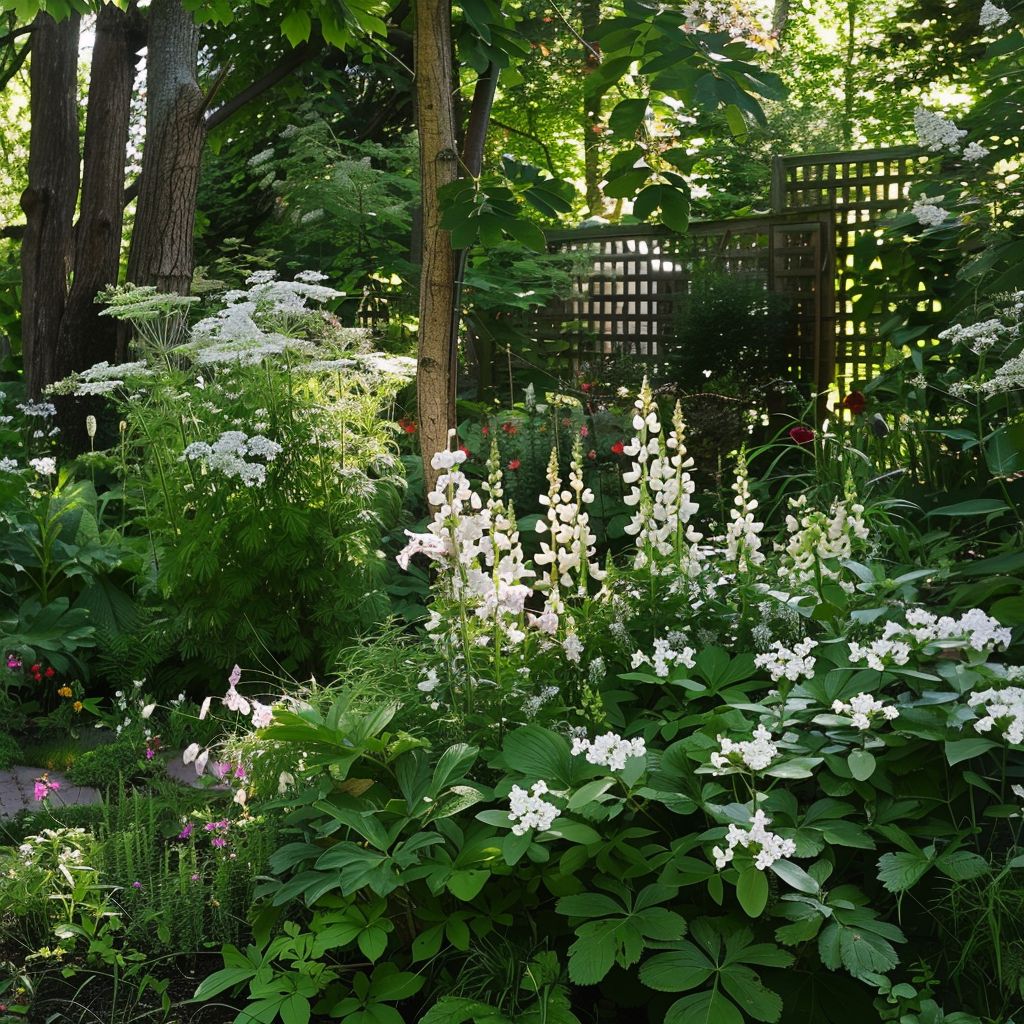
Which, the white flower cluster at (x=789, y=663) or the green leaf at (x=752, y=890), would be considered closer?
the green leaf at (x=752, y=890)

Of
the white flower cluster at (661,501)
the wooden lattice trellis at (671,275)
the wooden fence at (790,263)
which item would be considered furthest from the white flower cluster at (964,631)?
the wooden lattice trellis at (671,275)

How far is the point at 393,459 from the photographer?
4430mm

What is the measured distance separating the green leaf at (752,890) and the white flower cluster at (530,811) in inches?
13.0

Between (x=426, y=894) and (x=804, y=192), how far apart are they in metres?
7.67

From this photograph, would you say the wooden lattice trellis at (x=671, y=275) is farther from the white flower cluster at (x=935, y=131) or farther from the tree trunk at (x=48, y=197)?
the white flower cluster at (x=935, y=131)

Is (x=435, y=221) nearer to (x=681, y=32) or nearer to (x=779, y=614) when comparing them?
(x=681, y=32)

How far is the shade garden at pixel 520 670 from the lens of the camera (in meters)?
1.98

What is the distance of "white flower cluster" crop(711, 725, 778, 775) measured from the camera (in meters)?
1.91

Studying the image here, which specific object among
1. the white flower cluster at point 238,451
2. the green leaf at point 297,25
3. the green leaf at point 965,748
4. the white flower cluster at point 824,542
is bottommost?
the green leaf at point 965,748

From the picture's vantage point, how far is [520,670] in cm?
251

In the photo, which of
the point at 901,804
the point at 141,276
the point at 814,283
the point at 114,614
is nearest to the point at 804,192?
the point at 814,283

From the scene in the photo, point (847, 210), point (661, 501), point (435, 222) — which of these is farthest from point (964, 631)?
point (847, 210)

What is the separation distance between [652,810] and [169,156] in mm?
5893

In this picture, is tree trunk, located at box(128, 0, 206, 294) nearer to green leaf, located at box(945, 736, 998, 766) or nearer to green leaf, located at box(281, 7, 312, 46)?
green leaf, located at box(281, 7, 312, 46)
